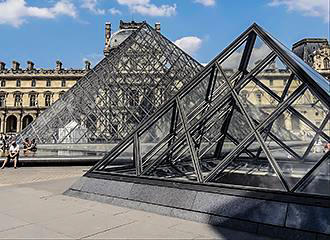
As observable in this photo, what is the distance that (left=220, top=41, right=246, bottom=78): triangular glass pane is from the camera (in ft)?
25.7

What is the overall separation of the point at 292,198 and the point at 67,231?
10.8 ft

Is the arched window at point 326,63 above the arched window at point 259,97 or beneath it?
above

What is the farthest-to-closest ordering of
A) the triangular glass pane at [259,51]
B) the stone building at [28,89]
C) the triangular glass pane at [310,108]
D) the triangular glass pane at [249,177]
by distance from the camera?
the stone building at [28,89]
the triangular glass pane at [249,177]
the triangular glass pane at [259,51]
the triangular glass pane at [310,108]

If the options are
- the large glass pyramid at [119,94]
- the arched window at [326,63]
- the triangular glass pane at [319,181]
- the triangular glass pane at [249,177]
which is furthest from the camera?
the arched window at [326,63]

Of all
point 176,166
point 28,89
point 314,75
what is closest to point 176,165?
point 176,166

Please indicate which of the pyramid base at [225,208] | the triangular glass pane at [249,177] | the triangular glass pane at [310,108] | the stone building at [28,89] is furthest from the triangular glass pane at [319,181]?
the stone building at [28,89]

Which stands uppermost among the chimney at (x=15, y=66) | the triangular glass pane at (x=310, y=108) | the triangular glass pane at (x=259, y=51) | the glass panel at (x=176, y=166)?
the chimney at (x=15, y=66)

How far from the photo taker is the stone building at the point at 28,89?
71.6m

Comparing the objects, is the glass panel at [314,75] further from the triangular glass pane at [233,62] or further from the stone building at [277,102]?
the triangular glass pane at [233,62]

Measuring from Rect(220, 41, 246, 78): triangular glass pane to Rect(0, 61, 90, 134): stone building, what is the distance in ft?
221

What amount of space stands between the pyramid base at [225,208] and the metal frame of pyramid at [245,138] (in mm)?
242

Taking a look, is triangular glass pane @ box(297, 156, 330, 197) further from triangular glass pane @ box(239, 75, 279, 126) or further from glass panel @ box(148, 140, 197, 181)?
triangular glass pane @ box(239, 75, 279, 126)

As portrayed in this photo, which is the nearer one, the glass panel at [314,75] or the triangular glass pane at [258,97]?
the glass panel at [314,75]

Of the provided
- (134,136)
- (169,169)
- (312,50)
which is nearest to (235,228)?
(134,136)
